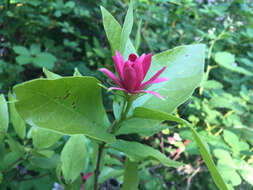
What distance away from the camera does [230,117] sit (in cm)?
98

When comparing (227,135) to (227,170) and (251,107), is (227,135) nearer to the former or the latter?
(227,170)

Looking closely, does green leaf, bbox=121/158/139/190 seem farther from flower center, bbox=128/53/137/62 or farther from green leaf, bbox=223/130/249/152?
green leaf, bbox=223/130/249/152

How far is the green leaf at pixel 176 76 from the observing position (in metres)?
0.40

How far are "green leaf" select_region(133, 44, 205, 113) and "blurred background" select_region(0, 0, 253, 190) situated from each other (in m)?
0.28

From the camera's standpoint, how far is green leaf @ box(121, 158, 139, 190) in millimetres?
502

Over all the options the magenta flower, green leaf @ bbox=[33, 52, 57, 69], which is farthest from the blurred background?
the magenta flower

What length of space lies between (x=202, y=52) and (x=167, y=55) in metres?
0.07

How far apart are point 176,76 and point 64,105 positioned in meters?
0.21

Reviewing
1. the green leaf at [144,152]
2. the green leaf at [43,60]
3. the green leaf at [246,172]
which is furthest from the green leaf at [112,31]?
the green leaf at [43,60]

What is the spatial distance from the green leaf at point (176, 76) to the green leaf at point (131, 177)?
0.53 feet

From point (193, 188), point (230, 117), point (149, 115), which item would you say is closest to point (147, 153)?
point (149, 115)

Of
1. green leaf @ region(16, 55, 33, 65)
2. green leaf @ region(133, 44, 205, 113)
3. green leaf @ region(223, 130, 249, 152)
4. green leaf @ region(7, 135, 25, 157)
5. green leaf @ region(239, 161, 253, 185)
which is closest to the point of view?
green leaf @ region(133, 44, 205, 113)

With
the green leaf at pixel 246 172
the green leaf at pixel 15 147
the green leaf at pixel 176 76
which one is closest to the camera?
the green leaf at pixel 176 76

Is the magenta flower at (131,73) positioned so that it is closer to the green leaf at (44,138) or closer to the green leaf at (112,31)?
the green leaf at (112,31)
